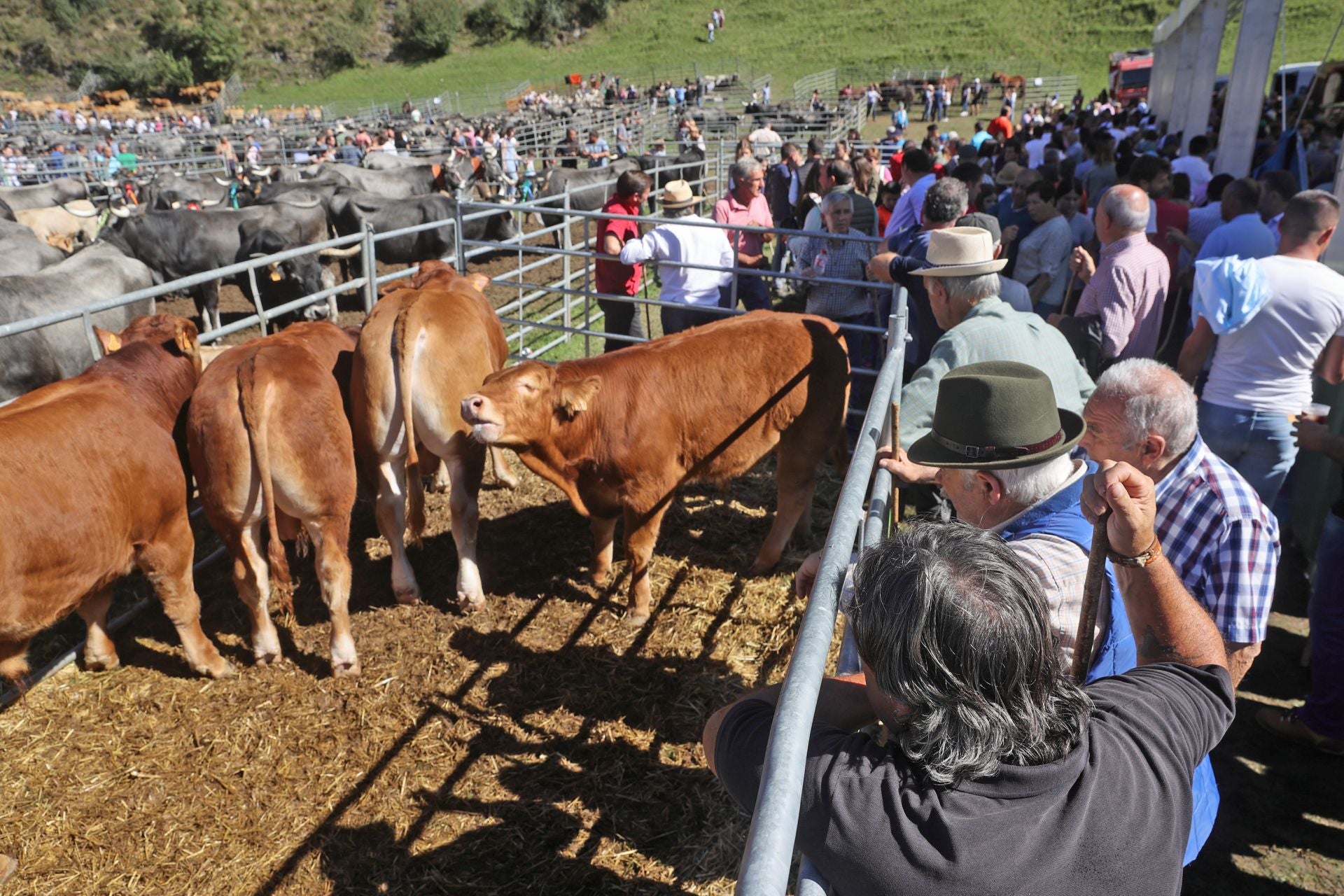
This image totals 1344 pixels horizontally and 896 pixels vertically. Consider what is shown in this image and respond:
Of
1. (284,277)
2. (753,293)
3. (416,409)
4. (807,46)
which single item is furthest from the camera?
(807,46)

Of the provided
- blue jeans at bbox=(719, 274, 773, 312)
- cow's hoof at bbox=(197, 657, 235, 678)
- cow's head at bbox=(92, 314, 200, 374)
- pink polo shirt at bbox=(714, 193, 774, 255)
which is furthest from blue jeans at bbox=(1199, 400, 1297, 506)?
cow's head at bbox=(92, 314, 200, 374)

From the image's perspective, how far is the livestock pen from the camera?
10.1 ft

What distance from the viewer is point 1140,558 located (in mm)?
1743

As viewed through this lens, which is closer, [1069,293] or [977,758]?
[977,758]

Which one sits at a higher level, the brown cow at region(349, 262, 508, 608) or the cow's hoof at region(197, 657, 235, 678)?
the brown cow at region(349, 262, 508, 608)

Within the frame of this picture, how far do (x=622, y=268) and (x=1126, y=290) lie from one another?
12.3ft

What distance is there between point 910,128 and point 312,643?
3640 centimetres

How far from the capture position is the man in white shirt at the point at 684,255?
6141 millimetres

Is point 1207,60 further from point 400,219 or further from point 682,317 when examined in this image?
point 400,219

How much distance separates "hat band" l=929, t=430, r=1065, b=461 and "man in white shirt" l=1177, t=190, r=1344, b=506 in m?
2.57

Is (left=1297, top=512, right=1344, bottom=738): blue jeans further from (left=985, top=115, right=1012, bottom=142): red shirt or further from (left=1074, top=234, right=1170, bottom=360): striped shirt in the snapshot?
(left=985, top=115, right=1012, bottom=142): red shirt

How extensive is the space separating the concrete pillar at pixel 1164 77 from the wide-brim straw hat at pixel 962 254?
65.6 ft

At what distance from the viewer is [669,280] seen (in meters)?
6.38

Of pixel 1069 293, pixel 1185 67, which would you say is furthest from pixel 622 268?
pixel 1185 67
